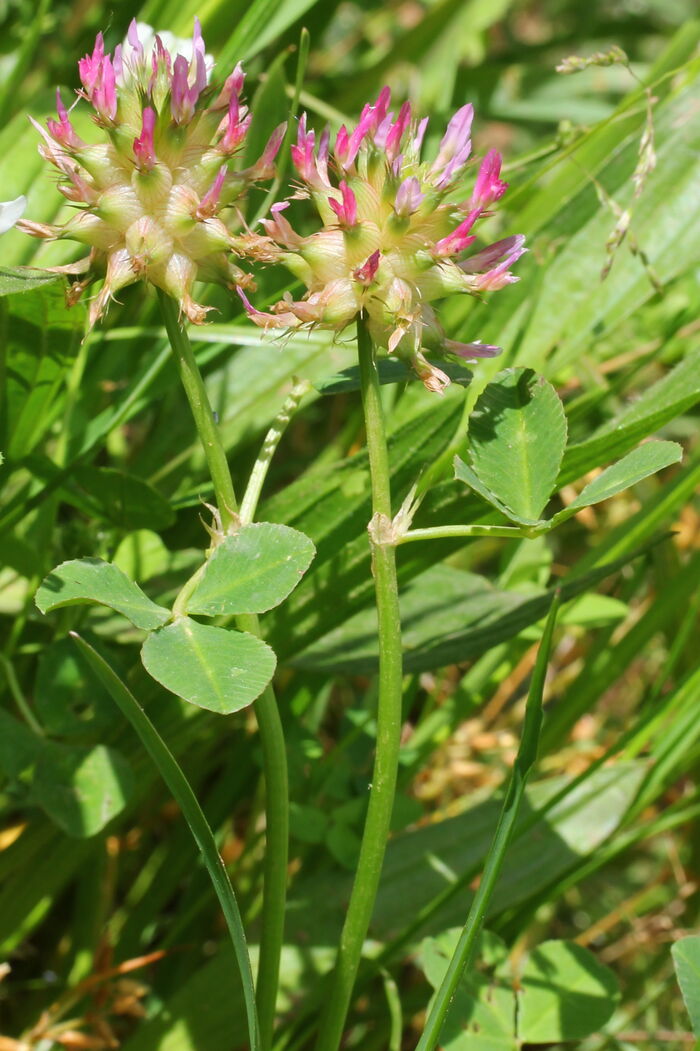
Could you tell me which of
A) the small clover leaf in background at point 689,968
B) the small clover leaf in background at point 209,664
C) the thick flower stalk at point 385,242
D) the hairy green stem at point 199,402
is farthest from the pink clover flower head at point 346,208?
the small clover leaf in background at point 689,968

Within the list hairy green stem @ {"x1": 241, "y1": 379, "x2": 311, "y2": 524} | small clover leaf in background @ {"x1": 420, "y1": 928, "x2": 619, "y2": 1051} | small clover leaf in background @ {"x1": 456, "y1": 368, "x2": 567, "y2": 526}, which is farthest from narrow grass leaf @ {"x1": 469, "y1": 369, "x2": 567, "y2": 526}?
small clover leaf in background @ {"x1": 420, "y1": 928, "x2": 619, "y2": 1051}

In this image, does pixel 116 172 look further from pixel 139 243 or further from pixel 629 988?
pixel 629 988

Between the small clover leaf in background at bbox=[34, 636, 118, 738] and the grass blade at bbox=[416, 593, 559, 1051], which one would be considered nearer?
the grass blade at bbox=[416, 593, 559, 1051]

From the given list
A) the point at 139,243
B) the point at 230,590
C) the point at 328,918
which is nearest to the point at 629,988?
the point at 328,918

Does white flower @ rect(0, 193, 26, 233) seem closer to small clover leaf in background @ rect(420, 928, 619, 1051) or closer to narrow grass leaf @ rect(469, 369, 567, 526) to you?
narrow grass leaf @ rect(469, 369, 567, 526)

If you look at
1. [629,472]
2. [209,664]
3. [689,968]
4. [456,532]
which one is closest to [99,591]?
[209,664]
